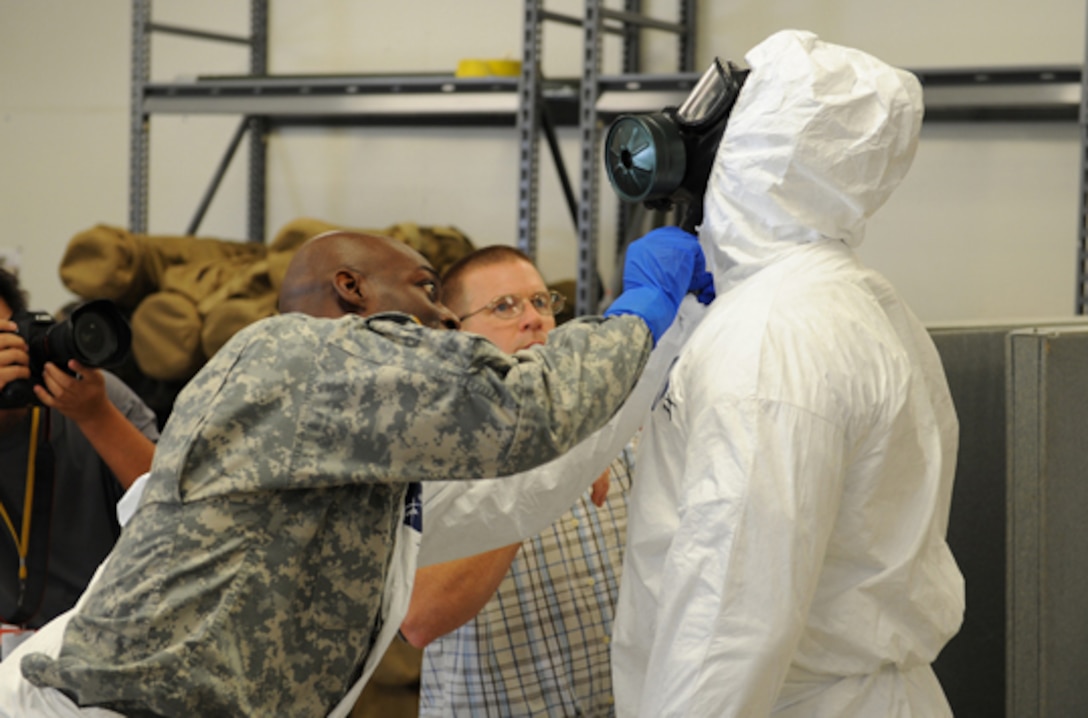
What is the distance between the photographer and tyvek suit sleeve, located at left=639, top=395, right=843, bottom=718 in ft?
3.61

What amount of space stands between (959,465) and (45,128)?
11.5 feet

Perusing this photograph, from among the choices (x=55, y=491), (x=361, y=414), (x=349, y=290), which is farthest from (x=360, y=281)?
(x=55, y=491)

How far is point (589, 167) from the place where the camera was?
2.76 meters

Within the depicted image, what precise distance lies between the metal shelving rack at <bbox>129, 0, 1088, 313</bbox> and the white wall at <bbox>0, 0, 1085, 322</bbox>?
72mm

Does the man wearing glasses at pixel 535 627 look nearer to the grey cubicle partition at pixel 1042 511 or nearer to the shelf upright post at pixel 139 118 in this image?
the grey cubicle partition at pixel 1042 511

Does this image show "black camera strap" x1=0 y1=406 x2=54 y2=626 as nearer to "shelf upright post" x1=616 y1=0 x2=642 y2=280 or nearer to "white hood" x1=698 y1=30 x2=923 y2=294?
"white hood" x1=698 y1=30 x2=923 y2=294

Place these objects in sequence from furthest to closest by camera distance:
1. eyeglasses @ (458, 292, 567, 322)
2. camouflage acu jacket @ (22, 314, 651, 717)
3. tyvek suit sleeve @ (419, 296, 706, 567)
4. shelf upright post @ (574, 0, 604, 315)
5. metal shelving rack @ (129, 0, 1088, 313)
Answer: shelf upright post @ (574, 0, 604, 315)
metal shelving rack @ (129, 0, 1088, 313)
eyeglasses @ (458, 292, 567, 322)
tyvek suit sleeve @ (419, 296, 706, 567)
camouflage acu jacket @ (22, 314, 651, 717)

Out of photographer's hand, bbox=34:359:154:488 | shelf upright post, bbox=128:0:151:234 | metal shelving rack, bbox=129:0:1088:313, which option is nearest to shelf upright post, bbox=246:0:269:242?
metal shelving rack, bbox=129:0:1088:313

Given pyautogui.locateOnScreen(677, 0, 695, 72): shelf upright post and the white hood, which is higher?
pyautogui.locateOnScreen(677, 0, 695, 72): shelf upright post

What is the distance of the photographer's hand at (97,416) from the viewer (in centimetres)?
170

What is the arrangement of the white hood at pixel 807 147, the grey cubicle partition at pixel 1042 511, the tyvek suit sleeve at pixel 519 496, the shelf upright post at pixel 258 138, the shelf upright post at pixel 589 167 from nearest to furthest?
1. the white hood at pixel 807 147
2. the tyvek suit sleeve at pixel 519 496
3. the grey cubicle partition at pixel 1042 511
4. the shelf upright post at pixel 589 167
5. the shelf upright post at pixel 258 138

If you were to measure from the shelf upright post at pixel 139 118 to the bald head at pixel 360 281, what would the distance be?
2202mm

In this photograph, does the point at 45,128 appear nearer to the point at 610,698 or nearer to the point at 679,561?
the point at 610,698

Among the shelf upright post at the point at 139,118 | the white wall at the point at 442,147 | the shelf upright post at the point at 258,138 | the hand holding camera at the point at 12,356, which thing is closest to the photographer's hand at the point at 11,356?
the hand holding camera at the point at 12,356
